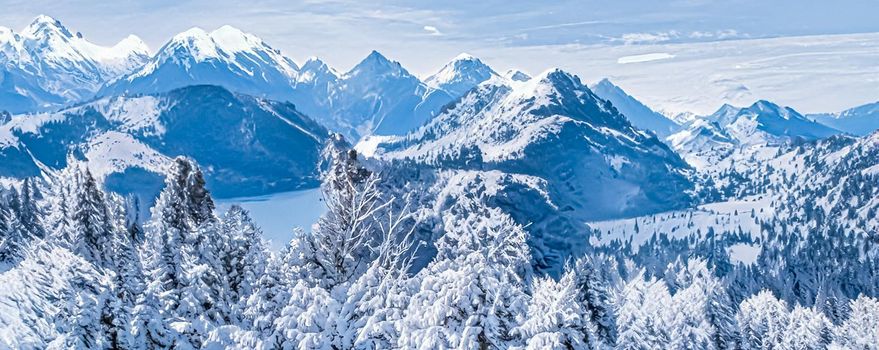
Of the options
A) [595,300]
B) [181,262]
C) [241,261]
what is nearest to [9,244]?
[181,262]

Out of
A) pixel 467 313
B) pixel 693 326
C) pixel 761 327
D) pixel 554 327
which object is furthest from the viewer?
pixel 761 327

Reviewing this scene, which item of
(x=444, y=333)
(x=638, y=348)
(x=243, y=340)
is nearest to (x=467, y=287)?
(x=444, y=333)

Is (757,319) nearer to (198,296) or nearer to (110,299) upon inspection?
(198,296)

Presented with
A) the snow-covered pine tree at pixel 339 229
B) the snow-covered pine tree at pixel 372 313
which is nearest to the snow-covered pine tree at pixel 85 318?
the snow-covered pine tree at pixel 372 313

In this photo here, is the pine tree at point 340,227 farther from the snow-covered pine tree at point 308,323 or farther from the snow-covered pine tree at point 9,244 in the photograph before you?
the snow-covered pine tree at point 9,244

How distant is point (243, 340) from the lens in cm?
2231

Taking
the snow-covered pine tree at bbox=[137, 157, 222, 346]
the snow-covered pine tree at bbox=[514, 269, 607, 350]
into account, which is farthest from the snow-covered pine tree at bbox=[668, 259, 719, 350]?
the snow-covered pine tree at bbox=[514, 269, 607, 350]

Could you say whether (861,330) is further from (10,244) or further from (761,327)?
(10,244)

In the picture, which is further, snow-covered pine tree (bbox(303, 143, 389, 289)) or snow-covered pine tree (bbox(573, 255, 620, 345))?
snow-covered pine tree (bbox(573, 255, 620, 345))

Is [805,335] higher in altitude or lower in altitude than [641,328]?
lower

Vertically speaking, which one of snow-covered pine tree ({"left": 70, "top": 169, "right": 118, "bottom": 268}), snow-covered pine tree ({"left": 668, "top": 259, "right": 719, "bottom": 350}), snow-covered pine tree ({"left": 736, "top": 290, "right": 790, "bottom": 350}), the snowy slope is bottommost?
snow-covered pine tree ({"left": 736, "top": 290, "right": 790, "bottom": 350})

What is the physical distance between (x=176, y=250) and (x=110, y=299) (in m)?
10.9

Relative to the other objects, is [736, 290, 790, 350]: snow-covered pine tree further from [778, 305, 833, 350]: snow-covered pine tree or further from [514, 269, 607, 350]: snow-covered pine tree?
[514, 269, 607, 350]: snow-covered pine tree

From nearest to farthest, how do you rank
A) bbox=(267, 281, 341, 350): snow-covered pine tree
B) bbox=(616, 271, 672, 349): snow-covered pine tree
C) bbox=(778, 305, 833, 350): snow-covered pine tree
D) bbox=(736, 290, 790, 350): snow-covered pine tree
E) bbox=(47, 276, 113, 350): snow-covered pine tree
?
bbox=(47, 276, 113, 350): snow-covered pine tree < bbox=(267, 281, 341, 350): snow-covered pine tree < bbox=(616, 271, 672, 349): snow-covered pine tree < bbox=(778, 305, 833, 350): snow-covered pine tree < bbox=(736, 290, 790, 350): snow-covered pine tree
